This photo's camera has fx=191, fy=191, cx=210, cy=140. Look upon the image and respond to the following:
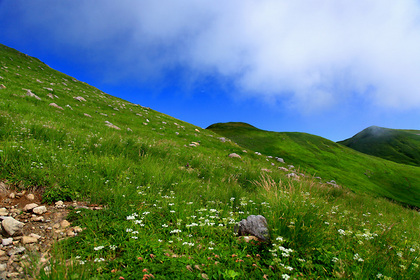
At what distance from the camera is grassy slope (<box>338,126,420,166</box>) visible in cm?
14334

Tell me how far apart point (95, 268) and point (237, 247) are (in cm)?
245

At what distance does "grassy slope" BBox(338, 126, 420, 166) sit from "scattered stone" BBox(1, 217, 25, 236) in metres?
193

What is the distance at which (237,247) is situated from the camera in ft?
12.4

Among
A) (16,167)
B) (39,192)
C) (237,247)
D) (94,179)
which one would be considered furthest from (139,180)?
(237,247)

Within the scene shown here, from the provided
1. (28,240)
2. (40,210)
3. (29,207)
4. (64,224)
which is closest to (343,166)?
(64,224)

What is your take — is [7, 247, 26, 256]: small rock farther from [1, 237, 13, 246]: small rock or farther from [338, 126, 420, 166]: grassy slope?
[338, 126, 420, 166]: grassy slope

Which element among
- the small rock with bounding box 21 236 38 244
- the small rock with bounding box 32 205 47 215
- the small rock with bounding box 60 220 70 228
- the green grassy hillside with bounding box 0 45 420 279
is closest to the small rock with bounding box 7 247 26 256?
the small rock with bounding box 21 236 38 244

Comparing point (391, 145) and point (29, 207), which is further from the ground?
point (391, 145)

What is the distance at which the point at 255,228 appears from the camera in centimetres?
421

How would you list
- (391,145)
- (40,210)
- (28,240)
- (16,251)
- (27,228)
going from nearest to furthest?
(16,251) → (28,240) → (27,228) → (40,210) → (391,145)

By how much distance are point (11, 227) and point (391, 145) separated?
741 ft

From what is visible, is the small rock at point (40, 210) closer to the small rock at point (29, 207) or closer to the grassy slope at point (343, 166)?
the small rock at point (29, 207)

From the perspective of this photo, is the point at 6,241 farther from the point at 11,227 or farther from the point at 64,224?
the point at 64,224

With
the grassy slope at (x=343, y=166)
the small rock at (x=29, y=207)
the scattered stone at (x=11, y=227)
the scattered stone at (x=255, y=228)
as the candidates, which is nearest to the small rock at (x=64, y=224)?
the scattered stone at (x=11, y=227)
